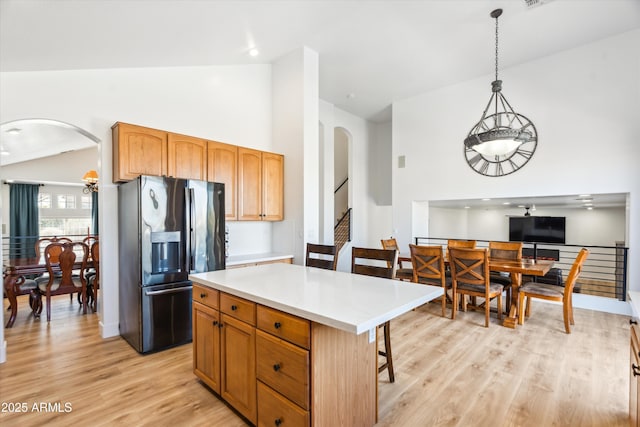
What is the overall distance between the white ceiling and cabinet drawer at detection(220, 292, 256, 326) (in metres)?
2.47

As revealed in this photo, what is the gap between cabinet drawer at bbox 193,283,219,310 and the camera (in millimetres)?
2065

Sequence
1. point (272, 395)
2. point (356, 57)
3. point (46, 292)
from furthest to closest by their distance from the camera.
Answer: point (356, 57) < point (46, 292) < point (272, 395)

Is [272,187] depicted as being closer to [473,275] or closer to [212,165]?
[212,165]

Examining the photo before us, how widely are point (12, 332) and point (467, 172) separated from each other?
6.95m

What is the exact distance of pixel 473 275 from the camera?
3717mm

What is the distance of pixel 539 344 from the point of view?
314cm

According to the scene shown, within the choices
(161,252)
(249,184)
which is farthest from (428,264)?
(161,252)

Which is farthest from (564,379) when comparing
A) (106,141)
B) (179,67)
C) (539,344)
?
(179,67)

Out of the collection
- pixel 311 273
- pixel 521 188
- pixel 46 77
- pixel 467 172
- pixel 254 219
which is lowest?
pixel 311 273

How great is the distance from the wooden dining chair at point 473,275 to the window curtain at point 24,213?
32.4ft

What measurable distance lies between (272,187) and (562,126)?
14.9 ft

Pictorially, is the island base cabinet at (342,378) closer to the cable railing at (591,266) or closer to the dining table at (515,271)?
the dining table at (515,271)

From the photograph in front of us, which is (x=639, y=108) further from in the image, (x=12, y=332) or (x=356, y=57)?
(x=12, y=332)

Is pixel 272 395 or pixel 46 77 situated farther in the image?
pixel 46 77
